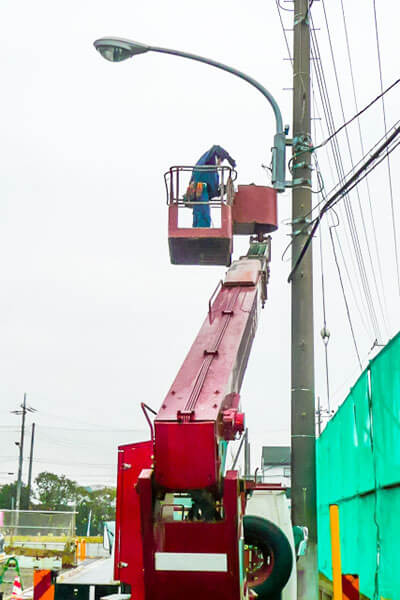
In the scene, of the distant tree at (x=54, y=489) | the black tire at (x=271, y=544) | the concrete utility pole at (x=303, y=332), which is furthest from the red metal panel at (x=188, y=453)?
the distant tree at (x=54, y=489)

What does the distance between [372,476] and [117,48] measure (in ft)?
20.7

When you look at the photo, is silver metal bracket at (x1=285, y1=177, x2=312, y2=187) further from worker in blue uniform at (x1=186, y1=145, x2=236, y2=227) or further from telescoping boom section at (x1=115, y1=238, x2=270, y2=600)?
telescoping boom section at (x1=115, y1=238, x2=270, y2=600)

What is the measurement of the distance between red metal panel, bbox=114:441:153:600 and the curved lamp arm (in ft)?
13.6

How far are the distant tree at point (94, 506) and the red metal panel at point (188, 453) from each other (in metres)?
141

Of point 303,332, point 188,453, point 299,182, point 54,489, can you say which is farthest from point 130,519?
point 54,489

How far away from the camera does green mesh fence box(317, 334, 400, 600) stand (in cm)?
654

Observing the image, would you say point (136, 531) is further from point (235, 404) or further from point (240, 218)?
point (240, 218)

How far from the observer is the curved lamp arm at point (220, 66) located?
1038 cm

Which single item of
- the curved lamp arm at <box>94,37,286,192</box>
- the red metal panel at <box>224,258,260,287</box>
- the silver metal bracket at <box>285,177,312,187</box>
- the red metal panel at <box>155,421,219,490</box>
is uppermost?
the curved lamp arm at <box>94,37,286,192</box>

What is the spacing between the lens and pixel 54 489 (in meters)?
138

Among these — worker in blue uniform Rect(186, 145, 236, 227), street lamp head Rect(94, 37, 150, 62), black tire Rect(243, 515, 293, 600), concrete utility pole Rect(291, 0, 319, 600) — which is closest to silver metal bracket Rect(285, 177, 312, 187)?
concrete utility pole Rect(291, 0, 319, 600)

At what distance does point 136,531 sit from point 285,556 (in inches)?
64.4

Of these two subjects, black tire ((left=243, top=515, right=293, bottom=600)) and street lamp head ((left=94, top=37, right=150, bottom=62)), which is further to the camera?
street lamp head ((left=94, top=37, right=150, bottom=62))

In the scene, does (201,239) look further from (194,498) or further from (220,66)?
(194,498)
